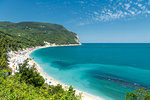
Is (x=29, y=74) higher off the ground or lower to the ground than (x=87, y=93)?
higher

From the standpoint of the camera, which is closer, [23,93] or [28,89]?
[23,93]

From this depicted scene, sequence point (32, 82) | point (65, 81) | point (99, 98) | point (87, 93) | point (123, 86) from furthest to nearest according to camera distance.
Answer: point (65, 81) < point (123, 86) < point (87, 93) < point (99, 98) < point (32, 82)

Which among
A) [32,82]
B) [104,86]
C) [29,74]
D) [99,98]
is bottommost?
[99,98]

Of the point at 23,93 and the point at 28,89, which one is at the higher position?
the point at 23,93

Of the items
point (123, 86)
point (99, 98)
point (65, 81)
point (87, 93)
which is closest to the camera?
point (99, 98)

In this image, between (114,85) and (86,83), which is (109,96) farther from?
(86,83)

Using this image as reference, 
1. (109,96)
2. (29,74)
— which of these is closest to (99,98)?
(109,96)

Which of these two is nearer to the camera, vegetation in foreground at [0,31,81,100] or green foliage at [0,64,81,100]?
green foliage at [0,64,81,100]

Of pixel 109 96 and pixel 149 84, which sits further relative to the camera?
pixel 149 84

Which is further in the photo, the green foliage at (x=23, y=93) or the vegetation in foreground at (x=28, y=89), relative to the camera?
the vegetation in foreground at (x=28, y=89)
